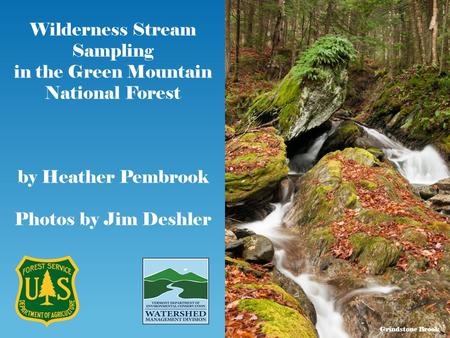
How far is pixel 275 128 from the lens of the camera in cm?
1299

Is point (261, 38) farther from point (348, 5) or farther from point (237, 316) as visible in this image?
point (237, 316)

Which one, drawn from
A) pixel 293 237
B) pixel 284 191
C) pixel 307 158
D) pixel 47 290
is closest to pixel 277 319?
pixel 47 290

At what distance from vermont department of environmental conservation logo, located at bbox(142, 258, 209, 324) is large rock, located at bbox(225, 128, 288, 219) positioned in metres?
6.20

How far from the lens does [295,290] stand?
6617 millimetres

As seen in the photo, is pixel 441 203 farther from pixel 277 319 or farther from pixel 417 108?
pixel 277 319

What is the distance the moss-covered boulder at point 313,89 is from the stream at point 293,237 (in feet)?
3.85

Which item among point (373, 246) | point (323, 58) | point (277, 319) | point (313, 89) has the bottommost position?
point (277, 319)

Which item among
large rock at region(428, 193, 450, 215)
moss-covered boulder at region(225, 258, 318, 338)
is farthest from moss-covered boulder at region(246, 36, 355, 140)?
moss-covered boulder at region(225, 258, 318, 338)

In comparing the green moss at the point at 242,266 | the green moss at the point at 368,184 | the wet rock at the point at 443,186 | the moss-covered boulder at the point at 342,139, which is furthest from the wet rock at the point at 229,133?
the green moss at the point at 242,266

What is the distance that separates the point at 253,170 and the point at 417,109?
9.20 m

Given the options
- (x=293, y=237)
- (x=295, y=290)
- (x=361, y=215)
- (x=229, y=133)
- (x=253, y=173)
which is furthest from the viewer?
(x=229, y=133)

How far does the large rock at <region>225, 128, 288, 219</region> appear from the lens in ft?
31.5

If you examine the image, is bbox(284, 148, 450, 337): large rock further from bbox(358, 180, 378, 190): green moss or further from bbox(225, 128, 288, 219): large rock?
bbox(225, 128, 288, 219): large rock

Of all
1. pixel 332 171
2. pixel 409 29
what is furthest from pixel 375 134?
pixel 409 29
